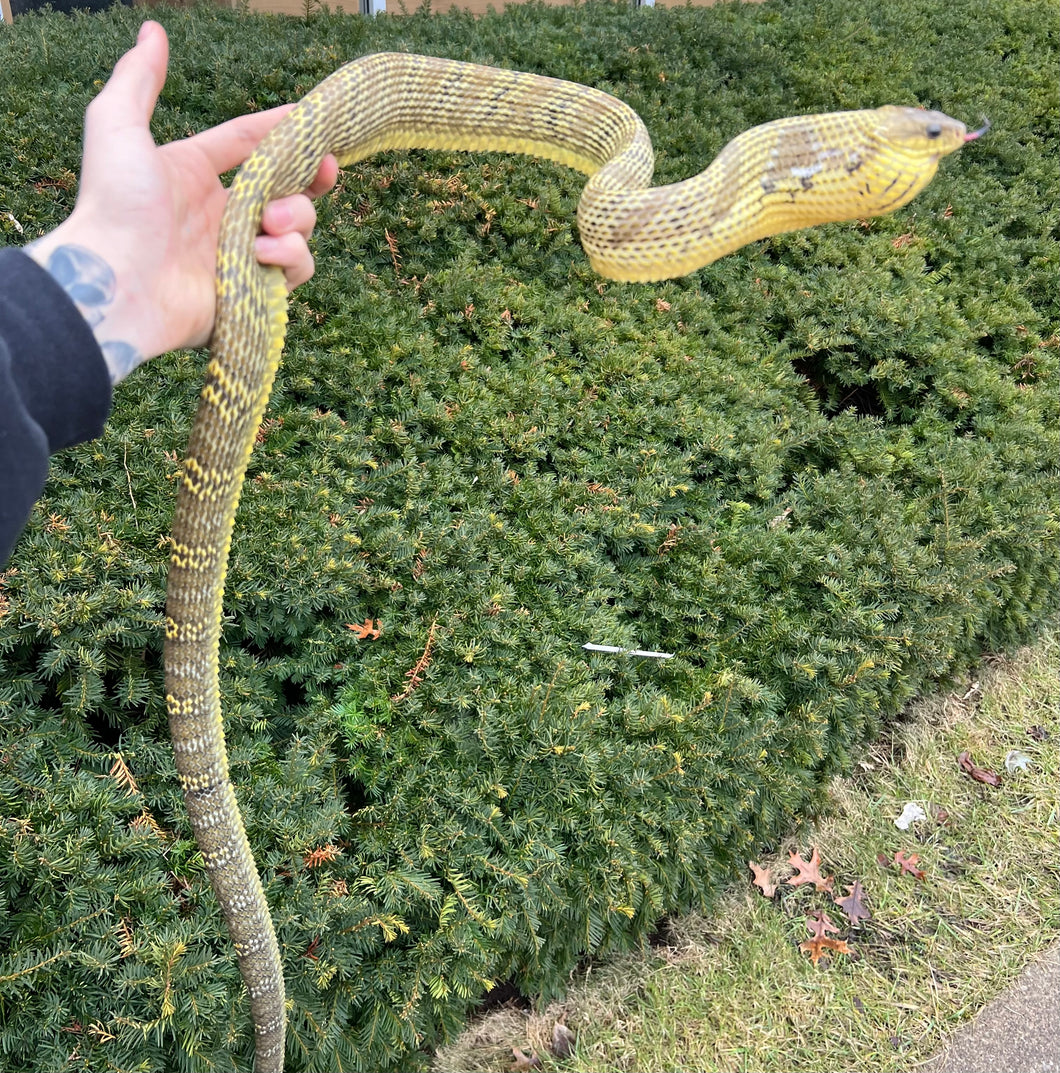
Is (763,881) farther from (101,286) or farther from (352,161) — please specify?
(101,286)

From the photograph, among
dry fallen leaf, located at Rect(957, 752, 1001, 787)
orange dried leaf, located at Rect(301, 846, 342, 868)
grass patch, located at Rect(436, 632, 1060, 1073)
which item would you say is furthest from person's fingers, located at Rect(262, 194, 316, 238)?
dry fallen leaf, located at Rect(957, 752, 1001, 787)

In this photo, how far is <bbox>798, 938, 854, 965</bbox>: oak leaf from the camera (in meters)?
3.51

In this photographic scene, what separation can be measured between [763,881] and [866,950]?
503 millimetres

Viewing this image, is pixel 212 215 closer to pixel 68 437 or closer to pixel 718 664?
pixel 68 437

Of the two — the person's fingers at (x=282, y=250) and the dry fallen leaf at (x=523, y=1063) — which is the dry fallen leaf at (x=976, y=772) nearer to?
the dry fallen leaf at (x=523, y=1063)

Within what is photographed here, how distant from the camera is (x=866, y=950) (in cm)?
355

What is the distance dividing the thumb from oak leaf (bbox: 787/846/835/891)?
3.85 m

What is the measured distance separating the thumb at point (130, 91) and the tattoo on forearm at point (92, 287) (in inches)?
12.4

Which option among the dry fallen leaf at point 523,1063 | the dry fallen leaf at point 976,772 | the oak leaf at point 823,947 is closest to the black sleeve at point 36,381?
the dry fallen leaf at point 523,1063

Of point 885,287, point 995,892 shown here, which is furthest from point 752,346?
point 995,892

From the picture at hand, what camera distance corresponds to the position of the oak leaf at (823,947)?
11.5 ft

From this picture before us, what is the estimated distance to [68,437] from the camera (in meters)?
1.63

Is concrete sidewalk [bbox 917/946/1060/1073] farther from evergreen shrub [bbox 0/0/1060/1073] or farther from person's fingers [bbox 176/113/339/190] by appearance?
person's fingers [bbox 176/113/339/190]

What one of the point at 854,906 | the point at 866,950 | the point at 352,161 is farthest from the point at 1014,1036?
the point at 352,161
